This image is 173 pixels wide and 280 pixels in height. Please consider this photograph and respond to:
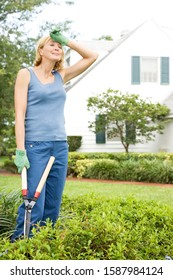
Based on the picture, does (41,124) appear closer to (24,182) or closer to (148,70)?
(24,182)

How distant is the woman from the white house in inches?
582

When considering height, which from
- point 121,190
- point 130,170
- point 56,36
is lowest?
point 121,190

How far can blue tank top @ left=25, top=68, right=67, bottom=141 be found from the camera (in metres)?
4.09

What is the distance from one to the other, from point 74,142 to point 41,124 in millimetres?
14799

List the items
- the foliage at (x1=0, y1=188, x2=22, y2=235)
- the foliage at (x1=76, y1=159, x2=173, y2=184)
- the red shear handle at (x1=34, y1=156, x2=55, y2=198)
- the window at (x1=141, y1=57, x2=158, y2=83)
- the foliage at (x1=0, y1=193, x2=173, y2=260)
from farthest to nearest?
1. the window at (x1=141, y1=57, x2=158, y2=83)
2. the foliage at (x1=76, y1=159, x2=173, y2=184)
3. the foliage at (x1=0, y1=188, x2=22, y2=235)
4. the red shear handle at (x1=34, y1=156, x2=55, y2=198)
5. the foliage at (x1=0, y1=193, x2=173, y2=260)

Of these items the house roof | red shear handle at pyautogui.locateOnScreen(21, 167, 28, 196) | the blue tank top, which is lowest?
red shear handle at pyautogui.locateOnScreen(21, 167, 28, 196)

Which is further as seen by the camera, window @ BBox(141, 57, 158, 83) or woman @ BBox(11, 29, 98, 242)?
window @ BBox(141, 57, 158, 83)

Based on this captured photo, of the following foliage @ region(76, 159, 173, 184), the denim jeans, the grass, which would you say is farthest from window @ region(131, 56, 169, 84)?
the denim jeans

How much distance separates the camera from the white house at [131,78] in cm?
1930

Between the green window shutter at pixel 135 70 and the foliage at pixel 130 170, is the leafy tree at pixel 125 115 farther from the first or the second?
the foliage at pixel 130 170

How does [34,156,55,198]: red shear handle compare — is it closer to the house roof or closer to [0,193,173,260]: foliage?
[0,193,173,260]: foliage

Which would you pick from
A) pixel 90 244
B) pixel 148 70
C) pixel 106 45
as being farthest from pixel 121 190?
pixel 106 45

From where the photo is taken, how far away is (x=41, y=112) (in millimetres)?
4098

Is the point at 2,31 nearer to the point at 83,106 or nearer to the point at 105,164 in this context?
the point at 83,106
